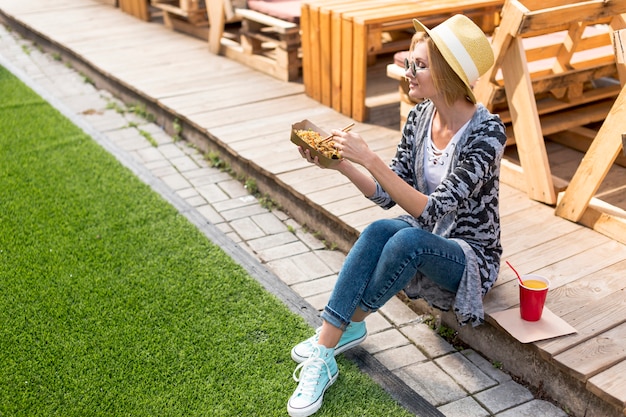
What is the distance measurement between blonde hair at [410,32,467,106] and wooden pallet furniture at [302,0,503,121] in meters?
2.29

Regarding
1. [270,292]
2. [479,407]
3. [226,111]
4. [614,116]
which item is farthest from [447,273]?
[226,111]

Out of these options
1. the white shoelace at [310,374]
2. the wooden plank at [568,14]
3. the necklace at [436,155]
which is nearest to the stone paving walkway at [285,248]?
the white shoelace at [310,374]

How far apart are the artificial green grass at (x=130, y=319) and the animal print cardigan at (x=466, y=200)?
499 mm

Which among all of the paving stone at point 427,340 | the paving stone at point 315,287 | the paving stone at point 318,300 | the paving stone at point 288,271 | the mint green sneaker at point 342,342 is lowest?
the paving stone at point 288,271

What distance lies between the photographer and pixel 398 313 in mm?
3568

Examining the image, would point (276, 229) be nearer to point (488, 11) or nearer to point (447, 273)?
point (447, 273)

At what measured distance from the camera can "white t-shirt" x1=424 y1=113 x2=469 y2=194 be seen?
2.92 m

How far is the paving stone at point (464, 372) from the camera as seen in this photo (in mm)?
3029

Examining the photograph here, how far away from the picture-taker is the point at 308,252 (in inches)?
164

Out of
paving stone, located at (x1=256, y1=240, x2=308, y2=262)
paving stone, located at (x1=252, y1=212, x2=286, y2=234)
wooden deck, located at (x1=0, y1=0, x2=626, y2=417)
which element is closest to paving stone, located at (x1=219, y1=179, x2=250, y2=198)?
wooden deck, located at (x1=0, y1=0, x2=626, y2=417)

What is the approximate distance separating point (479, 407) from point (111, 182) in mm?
3048

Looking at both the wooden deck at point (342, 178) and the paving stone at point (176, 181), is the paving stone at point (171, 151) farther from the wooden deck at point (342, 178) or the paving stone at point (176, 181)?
the paving stone at point (176, 181)

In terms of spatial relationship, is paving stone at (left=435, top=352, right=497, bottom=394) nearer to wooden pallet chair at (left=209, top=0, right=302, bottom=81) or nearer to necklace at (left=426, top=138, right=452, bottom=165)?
necklace at (left=426, top=138, right=452, bottom=165)

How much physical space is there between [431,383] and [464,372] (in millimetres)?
162
